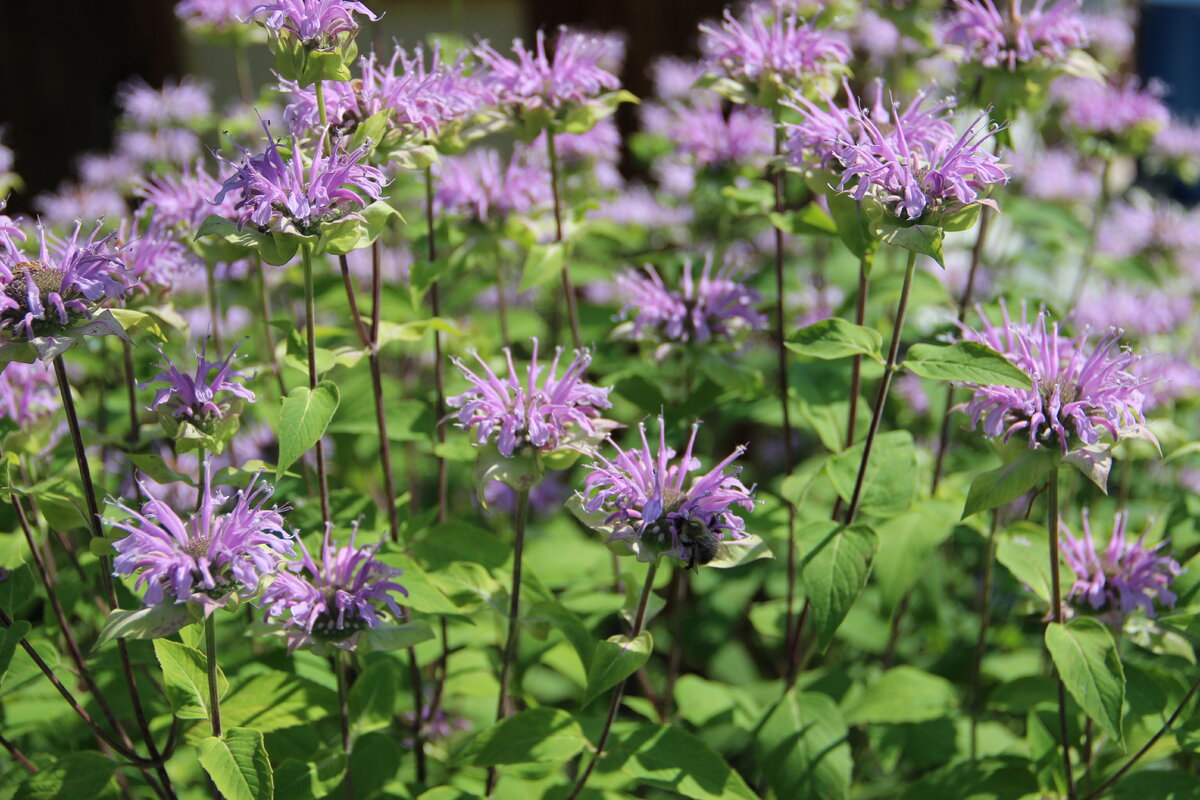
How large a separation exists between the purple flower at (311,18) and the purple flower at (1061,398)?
106 centimetres

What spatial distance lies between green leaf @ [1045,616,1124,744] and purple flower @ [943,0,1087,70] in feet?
3.43

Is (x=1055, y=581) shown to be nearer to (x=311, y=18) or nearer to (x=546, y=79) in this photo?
(x=546, y=79)

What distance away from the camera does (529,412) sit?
1490 mm

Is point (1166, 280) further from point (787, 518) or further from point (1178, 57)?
point (1178, 57)

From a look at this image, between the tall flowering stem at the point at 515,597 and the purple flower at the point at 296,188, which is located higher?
the purple flower at the point at 296,188

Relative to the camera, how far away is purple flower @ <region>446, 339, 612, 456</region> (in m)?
1.47

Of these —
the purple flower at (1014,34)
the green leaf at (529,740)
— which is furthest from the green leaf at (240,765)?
the purple flower at (1014,34)

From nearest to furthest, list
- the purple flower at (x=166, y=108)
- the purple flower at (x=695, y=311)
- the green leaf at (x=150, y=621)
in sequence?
the green leaf at (x=150, y=621) < the purple flower at (x=695, y=311) < the purple flower at (x=166, y=108)

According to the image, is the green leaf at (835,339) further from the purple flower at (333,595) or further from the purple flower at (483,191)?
the purple flower at (483,191)

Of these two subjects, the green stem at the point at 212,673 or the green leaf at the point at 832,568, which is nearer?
the green stem at the point at 212,673

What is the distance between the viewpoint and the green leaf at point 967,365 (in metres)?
1.35

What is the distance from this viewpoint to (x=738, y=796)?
4.97ft

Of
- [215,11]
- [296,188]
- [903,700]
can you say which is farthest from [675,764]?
[215,11]

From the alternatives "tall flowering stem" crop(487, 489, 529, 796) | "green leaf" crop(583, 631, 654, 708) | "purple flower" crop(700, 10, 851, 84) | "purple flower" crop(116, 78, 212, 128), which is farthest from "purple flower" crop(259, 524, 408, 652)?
"purple flower" crop(116, 78, 212, 128)
